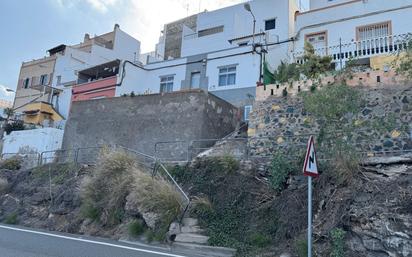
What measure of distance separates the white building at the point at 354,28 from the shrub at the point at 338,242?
1269 centimetres

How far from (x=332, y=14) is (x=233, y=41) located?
7.38 meters

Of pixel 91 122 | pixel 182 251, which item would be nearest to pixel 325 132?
pixel 182 251

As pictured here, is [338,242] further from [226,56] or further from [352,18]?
[226,56]

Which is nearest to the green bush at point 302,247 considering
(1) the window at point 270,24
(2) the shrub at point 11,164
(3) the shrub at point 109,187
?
(3) the shrub at point 109,187

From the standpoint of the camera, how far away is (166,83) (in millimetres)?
28125

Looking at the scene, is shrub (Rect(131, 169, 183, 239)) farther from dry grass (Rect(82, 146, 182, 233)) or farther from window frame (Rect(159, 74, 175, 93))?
window frame (Rect(159, 74, 175, 93))

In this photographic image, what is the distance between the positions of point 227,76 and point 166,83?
549 cm

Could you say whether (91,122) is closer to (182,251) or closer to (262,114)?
(262,114)

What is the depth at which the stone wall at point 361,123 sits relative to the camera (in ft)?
40.3

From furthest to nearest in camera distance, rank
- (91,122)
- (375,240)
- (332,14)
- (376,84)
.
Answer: (332,14)
(91,122)
(376,84)
(375,240)

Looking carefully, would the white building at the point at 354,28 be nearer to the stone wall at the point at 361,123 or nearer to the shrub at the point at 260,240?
the stone wall at the point at 361,123

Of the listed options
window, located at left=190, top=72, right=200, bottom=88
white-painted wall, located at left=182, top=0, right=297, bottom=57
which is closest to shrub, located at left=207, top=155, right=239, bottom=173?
window, located at left=190, top=72, right=200, bottom=88

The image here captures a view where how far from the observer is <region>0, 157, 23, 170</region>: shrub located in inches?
818

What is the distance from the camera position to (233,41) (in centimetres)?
2711
